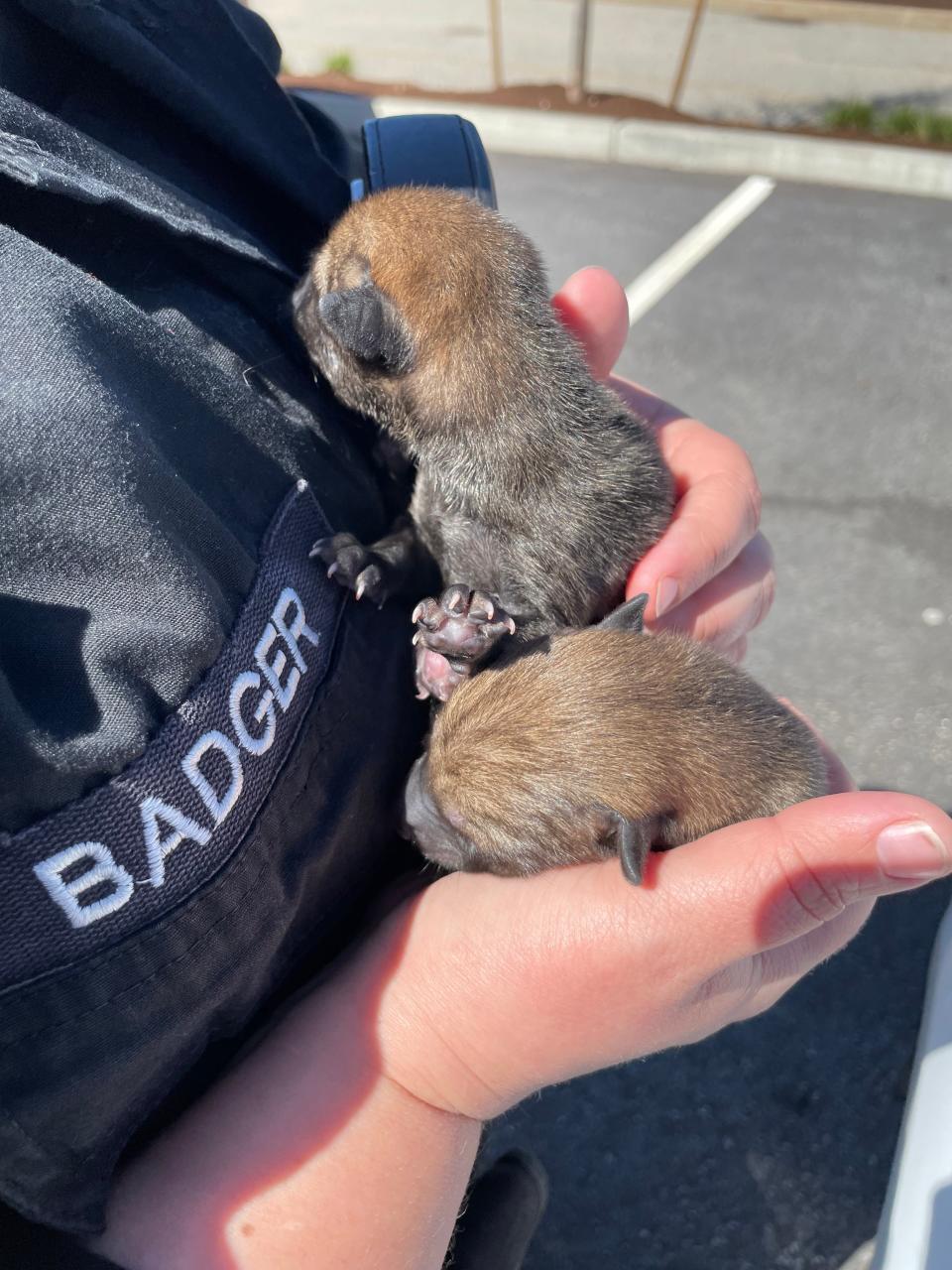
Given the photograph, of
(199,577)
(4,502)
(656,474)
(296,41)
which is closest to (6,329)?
(4,502)

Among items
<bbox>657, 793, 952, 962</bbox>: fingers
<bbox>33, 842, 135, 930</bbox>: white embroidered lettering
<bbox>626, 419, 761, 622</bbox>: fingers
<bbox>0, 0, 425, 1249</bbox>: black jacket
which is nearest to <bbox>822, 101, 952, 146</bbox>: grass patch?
<bbox>626, 419, 761, 622</bbox>: fingers

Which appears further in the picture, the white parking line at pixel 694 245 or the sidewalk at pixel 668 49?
the sidewalk at pixel 668 49

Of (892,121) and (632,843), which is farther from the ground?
(632,843)

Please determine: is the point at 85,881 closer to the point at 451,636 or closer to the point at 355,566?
the point at 355,566

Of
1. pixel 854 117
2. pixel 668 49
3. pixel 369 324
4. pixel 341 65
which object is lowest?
pixel 854 117

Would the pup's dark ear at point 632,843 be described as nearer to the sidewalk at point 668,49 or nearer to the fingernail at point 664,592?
the fingernail at point 664,592

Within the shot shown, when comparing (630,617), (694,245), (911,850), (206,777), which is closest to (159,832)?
(206,777)

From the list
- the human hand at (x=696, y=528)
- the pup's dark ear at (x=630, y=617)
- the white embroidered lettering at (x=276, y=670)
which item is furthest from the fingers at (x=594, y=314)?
the white embroidered lettering at (x=276, y=670)
